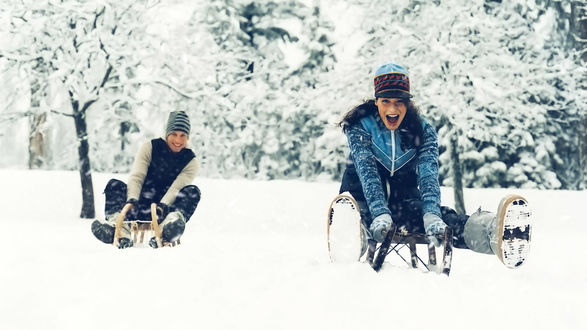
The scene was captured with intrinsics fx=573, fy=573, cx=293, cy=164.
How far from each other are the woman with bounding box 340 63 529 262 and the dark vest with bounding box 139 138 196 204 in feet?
6.69

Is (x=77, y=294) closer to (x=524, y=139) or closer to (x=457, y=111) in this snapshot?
(x=457, y=111)

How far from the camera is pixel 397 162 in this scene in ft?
Answer: 12.6

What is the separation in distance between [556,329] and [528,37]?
1322 cm

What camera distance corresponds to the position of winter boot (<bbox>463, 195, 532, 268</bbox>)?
333cm

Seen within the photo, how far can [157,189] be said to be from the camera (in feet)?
17.6

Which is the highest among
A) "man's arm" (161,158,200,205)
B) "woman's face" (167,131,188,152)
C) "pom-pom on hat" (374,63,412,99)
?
"pom-pom on hat" (374,63,412,99)

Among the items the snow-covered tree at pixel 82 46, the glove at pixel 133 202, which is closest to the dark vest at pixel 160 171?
the glove at pixel 133 202

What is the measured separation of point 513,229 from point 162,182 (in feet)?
10.6

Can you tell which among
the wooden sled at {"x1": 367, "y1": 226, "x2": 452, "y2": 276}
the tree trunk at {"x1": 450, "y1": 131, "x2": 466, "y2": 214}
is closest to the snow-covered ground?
the wooden sled at {"x1": 367, "y1": 226, "x2": 452, "y2": 276}

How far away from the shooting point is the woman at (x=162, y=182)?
5.13 meters

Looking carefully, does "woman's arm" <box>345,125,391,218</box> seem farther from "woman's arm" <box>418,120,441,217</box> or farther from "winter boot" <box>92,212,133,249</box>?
"winter boot" <box>92,212,133,249</box>

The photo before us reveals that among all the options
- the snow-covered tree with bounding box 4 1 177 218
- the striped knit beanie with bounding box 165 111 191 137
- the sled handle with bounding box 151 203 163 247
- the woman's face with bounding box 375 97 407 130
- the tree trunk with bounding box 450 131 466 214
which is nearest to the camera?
the woman's face with bounding box 375 97 407 130

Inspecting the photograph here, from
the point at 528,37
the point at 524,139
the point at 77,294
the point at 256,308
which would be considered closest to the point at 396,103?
the point at 256,308

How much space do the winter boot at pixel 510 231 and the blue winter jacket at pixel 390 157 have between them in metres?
0.39
